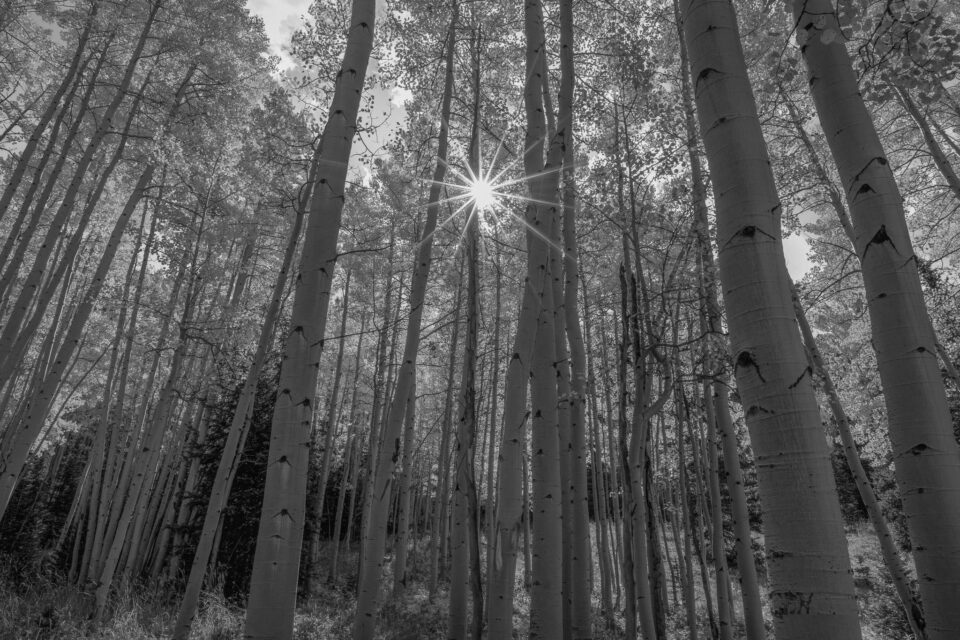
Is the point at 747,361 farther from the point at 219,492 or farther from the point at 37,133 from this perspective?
the point at 37,133

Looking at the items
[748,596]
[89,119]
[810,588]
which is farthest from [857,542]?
[89,119]

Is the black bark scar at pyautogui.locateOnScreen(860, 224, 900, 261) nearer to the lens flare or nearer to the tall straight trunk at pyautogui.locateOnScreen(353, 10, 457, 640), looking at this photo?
the lens flare

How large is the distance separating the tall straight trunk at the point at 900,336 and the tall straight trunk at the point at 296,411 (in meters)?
2.41

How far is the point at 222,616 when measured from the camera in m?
7.51

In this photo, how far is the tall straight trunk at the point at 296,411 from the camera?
232cm

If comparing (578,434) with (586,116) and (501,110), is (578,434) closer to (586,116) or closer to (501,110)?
(586,116)

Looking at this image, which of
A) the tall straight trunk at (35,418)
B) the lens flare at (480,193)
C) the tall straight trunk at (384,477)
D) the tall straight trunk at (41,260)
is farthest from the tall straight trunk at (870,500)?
the tall straight trunk at (41,260)

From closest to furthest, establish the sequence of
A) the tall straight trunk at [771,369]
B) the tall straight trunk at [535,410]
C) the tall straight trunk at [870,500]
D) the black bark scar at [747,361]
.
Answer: the tall straight trunk at [771,369], the black bark scar at [747,361], the tall straight trunk at [535,410], the tall straight trunk at [870,500]

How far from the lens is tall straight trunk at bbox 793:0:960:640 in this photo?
1699 millimetres

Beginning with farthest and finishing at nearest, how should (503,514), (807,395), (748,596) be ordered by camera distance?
(748,596)
(503,514)
(807,395)

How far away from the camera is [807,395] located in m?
1.22

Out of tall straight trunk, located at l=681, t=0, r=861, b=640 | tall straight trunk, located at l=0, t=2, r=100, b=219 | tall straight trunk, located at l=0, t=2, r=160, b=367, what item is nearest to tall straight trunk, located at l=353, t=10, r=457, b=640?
tall straight trunk, located at l=681, t=0, r=861, b=640

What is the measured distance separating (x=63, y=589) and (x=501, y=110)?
1161 centimetres

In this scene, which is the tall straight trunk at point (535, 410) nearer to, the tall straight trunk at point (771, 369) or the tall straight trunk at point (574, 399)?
the tall straight trunk at point (574, 399)
